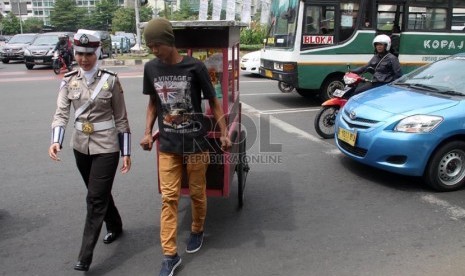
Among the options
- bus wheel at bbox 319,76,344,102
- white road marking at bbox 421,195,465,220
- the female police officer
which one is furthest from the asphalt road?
bus wheel at bbox 319,76,344,102

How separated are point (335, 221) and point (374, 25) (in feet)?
22.9

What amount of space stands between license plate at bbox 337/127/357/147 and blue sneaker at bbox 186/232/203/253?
2.35 m

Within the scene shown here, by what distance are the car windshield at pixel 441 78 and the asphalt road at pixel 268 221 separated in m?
1.17

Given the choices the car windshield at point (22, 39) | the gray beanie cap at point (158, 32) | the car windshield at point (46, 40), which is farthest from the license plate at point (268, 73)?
the car windshield at point (22, 39)

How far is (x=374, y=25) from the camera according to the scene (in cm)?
982

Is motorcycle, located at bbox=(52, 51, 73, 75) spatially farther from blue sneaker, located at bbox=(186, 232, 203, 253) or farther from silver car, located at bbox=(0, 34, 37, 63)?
blue sneaker, located at bbox=(186, 232, 203, 253)

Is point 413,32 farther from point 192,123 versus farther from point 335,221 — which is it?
point 192,123

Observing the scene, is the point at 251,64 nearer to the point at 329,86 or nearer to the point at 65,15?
the point at 329,86

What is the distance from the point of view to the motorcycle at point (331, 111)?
7.05 metres

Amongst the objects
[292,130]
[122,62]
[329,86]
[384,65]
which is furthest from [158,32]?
[122,62]

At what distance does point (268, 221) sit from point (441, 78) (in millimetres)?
3099

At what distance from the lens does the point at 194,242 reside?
11.7 ft

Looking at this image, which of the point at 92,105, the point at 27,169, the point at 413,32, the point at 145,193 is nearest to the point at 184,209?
the point at 145,193

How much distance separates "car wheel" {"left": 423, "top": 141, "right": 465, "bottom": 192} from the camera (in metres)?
4.70
